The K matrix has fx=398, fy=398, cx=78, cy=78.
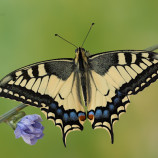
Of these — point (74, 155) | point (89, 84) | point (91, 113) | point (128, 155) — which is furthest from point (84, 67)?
point (128, 155)

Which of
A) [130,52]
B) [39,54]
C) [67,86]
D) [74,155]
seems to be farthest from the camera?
[39,54]

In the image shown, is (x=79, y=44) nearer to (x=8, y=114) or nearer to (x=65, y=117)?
(x=65, y=117)

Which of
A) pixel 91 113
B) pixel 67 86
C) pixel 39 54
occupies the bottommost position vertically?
pixel 91 113

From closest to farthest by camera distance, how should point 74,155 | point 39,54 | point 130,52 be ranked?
point 130,52
point 74,155
point 39,54

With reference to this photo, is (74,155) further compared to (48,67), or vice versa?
(74,155)

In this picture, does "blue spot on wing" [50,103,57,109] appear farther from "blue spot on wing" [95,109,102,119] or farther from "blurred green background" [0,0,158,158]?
"blurred green background" [0,0,158,158]

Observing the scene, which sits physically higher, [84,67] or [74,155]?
[84,67]

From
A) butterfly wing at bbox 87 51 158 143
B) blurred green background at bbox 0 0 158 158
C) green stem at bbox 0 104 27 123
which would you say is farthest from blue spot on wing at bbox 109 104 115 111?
blurred green background at bbox 0 0 158 158

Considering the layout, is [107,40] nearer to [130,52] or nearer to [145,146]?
[145,146]
